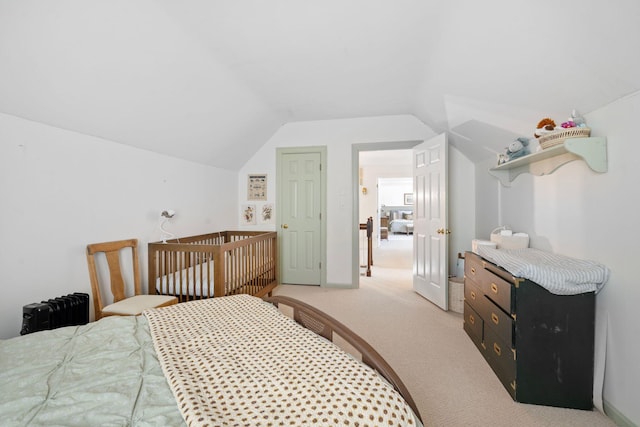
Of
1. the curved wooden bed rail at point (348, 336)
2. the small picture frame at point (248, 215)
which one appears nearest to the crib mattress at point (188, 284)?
the curved wooden bed rail at point (348, 336)

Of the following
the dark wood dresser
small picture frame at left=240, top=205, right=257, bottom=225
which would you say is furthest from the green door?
the dark wood dresser

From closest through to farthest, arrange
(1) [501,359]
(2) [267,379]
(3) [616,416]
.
Answer: 1. (2) [267,379]
2. (3) [616,416]
3. (1) [501,359]

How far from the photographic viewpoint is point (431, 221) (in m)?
3.46

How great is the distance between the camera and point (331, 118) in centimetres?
410

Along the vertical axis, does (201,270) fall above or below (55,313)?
above

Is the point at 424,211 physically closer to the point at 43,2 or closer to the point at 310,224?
the point at 310,224

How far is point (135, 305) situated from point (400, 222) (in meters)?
10.4

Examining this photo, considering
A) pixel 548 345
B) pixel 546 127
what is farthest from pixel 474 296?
pixel 546 127

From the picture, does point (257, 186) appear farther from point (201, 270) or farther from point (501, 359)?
point (501, 359)

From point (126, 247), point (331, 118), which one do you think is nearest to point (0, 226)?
point (126, 247)

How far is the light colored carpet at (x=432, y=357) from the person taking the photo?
159 cm

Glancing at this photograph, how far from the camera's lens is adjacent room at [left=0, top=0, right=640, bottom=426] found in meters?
1.24

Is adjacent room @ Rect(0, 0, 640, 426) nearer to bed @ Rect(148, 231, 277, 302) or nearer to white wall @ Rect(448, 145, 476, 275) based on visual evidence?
bed @ Rect(148, 231, 277, 302)

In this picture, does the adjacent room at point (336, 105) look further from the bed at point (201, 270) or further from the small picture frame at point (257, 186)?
the small picture frame at point (257, 186)
